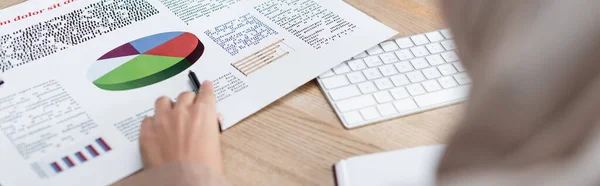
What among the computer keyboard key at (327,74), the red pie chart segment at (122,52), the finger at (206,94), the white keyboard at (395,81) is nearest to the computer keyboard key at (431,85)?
the white keyboard at (395,81)

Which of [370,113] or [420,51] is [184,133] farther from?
[420,51]

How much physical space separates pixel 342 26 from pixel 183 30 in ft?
0.66

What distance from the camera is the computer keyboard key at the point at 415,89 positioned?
2.05 feet

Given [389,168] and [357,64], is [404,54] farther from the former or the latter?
[389,168]

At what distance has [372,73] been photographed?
2.14ft

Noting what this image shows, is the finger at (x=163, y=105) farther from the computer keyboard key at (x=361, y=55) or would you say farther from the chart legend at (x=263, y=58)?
the computer keyboard key at (x=361, y=55)

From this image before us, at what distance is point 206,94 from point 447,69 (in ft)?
0.90

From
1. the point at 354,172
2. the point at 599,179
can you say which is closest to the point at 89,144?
the point at 354,172

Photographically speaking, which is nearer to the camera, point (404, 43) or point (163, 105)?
point (163, 105)

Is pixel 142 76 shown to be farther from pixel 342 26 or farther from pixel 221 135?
pixel 342 26

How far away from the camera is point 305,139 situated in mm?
583

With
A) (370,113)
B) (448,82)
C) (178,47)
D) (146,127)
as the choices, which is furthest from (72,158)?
(448,82)

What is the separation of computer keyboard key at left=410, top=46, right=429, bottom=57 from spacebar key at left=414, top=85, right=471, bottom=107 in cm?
7

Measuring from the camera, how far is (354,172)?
542 mm
